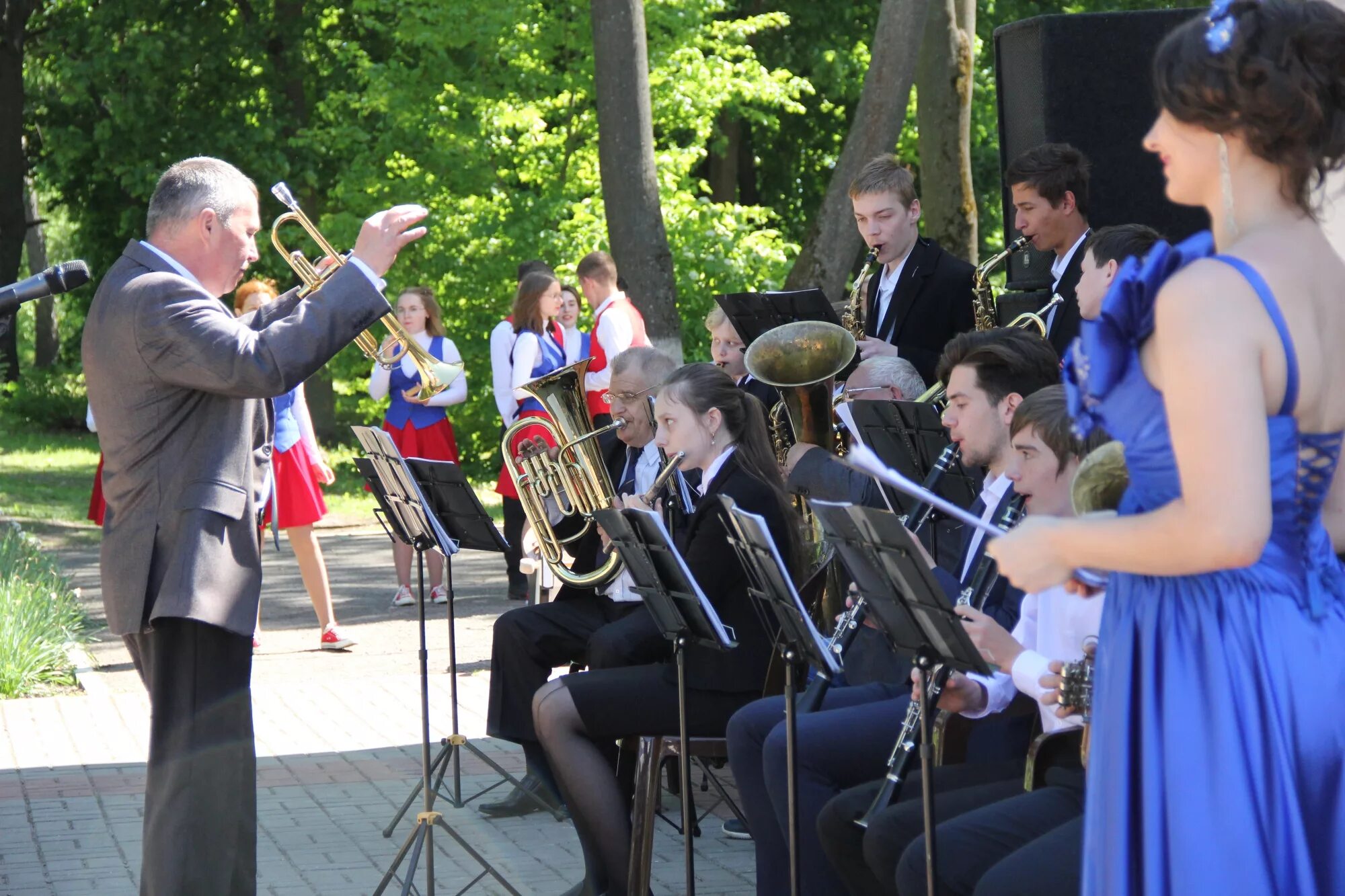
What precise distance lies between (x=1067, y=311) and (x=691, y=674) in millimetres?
1878

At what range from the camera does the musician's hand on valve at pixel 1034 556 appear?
2.17 metres

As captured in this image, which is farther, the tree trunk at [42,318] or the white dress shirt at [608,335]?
the tree trunk at [42,318]

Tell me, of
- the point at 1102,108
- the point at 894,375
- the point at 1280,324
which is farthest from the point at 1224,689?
the point at 1102,108

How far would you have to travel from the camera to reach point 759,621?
464 centimetres

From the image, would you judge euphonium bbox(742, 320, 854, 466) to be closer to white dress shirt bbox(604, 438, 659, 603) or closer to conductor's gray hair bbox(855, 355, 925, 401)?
conductor's gray hair bbox(855, 355, 925, 401)

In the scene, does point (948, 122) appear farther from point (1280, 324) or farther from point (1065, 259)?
point (1280, 324)

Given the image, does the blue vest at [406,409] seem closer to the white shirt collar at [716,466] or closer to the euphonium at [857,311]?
the euphonium at [857,311]

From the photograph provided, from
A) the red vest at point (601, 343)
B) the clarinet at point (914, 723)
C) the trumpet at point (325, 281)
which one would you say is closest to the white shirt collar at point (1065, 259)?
the clarinet at point (914, 723)

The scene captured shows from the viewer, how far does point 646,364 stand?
19.3 feet

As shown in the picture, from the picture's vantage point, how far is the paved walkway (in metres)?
5.19

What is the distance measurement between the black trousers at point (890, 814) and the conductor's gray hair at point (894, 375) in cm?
175

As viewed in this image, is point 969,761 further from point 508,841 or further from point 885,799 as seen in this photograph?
point 508,841

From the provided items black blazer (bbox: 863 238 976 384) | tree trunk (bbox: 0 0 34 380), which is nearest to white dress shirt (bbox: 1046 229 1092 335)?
black blazer (bbox: 863 238 976 384)

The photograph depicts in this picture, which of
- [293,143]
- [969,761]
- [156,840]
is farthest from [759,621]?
[293,143]
